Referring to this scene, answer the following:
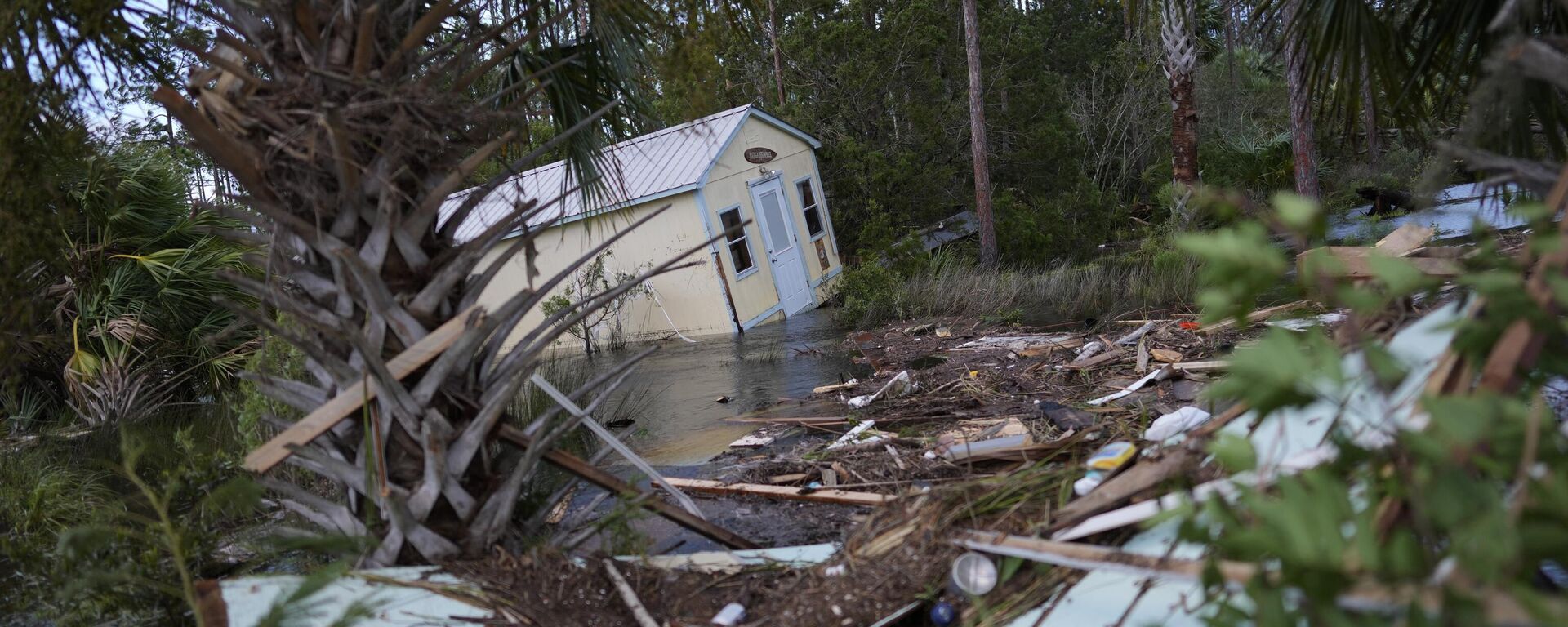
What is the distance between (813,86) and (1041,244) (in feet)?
17.5

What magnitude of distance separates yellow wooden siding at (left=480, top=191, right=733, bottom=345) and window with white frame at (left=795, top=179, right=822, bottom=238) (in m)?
2.63

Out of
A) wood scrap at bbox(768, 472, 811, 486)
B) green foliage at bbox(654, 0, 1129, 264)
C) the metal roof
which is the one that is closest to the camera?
wood scrap at bbox(768, 472, 811, 486)

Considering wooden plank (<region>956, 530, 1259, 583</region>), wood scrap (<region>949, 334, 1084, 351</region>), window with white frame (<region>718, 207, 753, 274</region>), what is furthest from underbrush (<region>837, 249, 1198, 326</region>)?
wooden plank (<region>956, 530, 1259, 583</region>)

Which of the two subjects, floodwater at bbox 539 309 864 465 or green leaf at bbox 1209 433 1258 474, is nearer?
green leaf at bbox 1209 433 1258 474

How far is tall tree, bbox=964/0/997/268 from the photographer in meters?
15.4

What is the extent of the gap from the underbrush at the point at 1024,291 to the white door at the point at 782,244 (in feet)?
7.11

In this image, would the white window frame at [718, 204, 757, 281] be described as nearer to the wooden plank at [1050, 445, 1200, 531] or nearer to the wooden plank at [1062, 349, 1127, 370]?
the wooden plank at [1062, 349, 1127, 370]

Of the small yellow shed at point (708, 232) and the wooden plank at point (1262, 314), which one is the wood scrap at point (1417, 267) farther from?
the small yellow shed at point (708, 232)

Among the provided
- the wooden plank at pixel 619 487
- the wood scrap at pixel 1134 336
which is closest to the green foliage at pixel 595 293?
the wood scrap at pixel 1134 336

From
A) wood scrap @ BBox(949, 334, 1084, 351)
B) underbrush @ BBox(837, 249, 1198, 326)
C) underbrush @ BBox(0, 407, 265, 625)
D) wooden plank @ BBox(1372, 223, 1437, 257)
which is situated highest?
underbrush @ BBox(0, 407, 265, 625)

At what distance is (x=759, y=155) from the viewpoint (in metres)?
15.3

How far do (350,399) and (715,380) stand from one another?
697 cm

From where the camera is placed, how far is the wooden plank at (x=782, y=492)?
191 inches

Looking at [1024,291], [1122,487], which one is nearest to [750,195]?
[1024,291]
